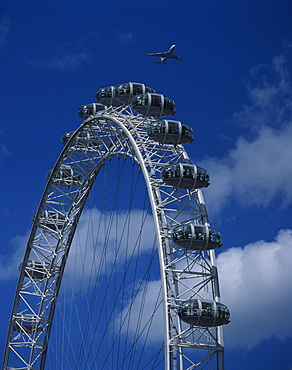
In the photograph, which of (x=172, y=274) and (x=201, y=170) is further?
(x=201, y=170)

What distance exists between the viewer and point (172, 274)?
49.3 metres

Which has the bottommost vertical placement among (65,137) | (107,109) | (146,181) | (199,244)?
(199,244)

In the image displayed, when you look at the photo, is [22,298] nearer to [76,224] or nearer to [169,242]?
[76,224]

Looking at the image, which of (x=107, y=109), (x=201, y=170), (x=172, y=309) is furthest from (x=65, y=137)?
(x=172, y=309)

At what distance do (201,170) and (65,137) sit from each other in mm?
19416

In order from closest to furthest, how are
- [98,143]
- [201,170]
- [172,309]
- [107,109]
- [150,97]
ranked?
[172,309]
[201,170]
[150,97]
[107,109]
[98,143]

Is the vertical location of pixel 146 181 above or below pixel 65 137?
below

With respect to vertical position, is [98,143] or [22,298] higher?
[98,143]

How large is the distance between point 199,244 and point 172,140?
7.21m

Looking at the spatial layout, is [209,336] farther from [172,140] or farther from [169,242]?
[172,140]

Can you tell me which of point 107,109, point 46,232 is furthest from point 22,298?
point 107,109

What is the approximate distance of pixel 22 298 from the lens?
72.4 meters

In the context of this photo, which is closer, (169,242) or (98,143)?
(169,242)

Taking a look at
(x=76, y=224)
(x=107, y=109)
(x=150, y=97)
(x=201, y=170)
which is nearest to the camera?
(x=201, y=170)
